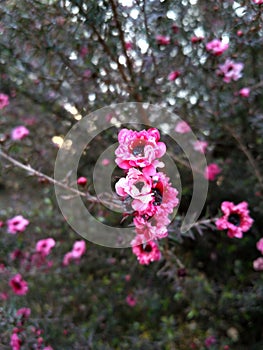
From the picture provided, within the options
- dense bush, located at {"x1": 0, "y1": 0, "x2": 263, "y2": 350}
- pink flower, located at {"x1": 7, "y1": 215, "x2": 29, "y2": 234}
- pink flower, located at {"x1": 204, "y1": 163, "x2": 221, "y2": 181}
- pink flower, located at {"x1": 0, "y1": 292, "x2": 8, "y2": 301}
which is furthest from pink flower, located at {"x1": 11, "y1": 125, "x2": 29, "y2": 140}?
pink flower, located at {"x1": 204, "y1": 163, "x2": 221, "y2": 181}

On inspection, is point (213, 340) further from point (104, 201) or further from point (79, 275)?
point (104, 201)

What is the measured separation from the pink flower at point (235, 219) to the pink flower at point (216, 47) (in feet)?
2.25

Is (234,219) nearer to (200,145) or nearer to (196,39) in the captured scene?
(200,145)

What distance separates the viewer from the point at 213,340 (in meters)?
2.04

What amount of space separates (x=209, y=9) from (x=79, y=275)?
1.53 m

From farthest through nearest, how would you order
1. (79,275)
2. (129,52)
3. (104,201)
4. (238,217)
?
(79,275), (129,52), (238,217), (104,201)

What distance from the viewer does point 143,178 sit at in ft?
3.17

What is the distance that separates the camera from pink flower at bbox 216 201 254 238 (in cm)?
156

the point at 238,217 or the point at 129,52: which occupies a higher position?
the point at 129,52

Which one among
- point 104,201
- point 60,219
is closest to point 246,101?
point 104,201

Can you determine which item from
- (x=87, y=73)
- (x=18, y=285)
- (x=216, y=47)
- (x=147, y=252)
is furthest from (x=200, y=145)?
(x=18, y=285)

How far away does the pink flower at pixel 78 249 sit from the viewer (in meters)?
2.40

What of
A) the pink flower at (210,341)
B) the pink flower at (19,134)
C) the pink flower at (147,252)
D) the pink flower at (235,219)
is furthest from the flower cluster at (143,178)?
the pink flower at (19,134)

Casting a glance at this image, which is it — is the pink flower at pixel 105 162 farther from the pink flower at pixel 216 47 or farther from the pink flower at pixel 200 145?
the pink flower at pixel 216 47
